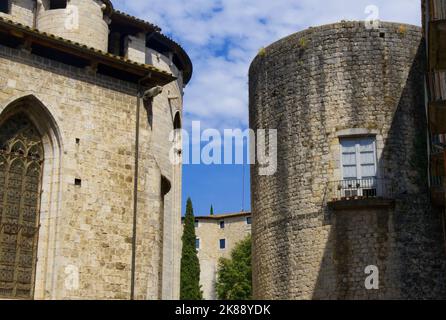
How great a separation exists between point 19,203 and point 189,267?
35.7m

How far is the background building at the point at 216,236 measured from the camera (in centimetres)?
6272

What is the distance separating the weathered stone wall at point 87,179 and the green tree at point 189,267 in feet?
107

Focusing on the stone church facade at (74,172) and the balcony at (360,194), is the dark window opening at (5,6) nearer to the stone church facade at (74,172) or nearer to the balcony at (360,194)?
the stone church facade at (74,172)

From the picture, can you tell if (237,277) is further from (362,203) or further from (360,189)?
(362,203)

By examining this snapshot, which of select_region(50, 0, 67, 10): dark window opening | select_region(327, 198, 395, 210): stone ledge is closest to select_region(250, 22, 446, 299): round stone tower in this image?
select_region(327, 198, 395, 210): stone ledge

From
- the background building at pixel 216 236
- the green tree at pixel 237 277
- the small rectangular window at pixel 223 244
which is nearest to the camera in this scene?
the green tree at pixel 237 277

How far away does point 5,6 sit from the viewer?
22.3 metres

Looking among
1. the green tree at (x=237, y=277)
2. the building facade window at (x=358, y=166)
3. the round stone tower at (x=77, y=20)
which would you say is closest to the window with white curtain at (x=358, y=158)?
the building facade window at (x=358, y=166)

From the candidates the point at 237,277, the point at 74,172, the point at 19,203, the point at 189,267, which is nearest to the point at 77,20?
the point at 74,172

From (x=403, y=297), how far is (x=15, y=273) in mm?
10253

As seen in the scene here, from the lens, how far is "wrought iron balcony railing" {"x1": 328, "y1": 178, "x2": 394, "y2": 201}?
22219mm

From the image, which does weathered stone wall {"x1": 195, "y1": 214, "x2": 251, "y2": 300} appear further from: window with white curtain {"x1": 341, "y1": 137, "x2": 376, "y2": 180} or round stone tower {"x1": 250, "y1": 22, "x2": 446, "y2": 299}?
window with white curtain {"x1": 341, "y1": 137, "x2": 376, "y2": 180}

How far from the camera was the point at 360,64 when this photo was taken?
2323 centimetres
